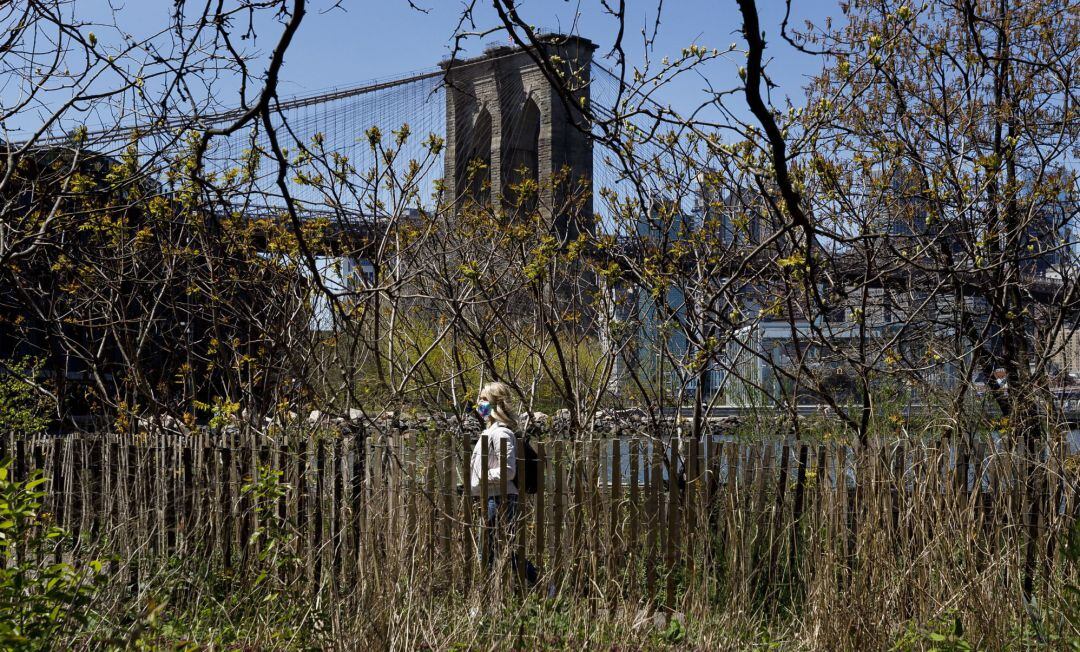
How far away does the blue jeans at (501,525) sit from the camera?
15.2ft

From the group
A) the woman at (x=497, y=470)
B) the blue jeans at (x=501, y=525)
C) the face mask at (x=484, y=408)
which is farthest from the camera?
the face mask at (x=484, y=408)

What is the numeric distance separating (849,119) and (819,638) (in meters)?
3.70

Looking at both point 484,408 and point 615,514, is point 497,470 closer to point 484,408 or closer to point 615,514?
point 615,514

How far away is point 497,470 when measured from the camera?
5.03 m

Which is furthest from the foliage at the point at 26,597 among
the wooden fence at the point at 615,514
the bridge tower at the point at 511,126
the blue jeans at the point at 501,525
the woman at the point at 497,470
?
the bridge tower at the point at 511,126

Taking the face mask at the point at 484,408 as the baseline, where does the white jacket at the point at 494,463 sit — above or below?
below

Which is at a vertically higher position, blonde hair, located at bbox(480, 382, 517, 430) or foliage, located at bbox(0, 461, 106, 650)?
blonde hair, located at bbox(480, 382, 517, 430)

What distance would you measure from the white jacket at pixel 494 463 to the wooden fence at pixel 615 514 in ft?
0.21

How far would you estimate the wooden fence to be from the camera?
13.5 feet

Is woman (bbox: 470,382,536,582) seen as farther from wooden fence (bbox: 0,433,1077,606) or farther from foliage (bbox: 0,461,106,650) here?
foliage (bbox: 0,461,106,650)

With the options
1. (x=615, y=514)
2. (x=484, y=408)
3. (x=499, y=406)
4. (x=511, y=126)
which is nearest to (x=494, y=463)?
(x=499, y=406)

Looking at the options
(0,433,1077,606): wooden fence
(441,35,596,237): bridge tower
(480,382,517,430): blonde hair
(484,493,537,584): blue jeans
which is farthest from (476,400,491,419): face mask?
(441,35,596,237): bridge tower

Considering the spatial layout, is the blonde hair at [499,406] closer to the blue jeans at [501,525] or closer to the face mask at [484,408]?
the face mask at [484,408]

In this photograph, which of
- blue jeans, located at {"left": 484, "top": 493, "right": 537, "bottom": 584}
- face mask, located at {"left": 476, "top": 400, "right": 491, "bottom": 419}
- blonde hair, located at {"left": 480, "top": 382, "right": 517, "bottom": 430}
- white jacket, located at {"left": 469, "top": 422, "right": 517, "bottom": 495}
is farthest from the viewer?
face mask, located at {"left": 476, "top": 400, "right": 491, "bottom": 419}
